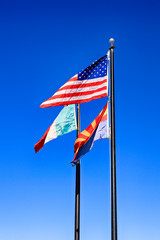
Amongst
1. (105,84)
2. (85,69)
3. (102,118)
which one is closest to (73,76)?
(85,69)

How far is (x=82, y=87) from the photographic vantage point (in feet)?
46.1

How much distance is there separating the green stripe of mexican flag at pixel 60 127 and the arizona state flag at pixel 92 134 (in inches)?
76.9

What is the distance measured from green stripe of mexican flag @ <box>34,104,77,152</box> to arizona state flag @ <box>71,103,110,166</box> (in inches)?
76.9

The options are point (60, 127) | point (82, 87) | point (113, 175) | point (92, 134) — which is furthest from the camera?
point (60, 127)

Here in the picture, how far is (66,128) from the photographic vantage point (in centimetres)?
1554

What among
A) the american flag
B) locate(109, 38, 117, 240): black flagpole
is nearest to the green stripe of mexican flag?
the american flag

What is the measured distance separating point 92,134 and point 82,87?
7.03 ft

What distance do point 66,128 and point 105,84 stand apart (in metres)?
3.22

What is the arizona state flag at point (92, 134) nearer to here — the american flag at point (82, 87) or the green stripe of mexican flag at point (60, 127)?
the american flag at point (82, 87)

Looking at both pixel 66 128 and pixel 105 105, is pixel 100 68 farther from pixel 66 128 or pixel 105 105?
pixel 66 128

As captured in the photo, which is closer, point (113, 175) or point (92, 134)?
point (113, 175)

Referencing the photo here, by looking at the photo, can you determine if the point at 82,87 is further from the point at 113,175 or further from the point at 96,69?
the point at 113,175

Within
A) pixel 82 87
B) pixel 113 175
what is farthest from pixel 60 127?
pixel 113 175

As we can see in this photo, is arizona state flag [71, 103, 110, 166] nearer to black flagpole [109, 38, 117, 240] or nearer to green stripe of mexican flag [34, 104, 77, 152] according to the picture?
black flagpole [109, 38, 117, 240]
